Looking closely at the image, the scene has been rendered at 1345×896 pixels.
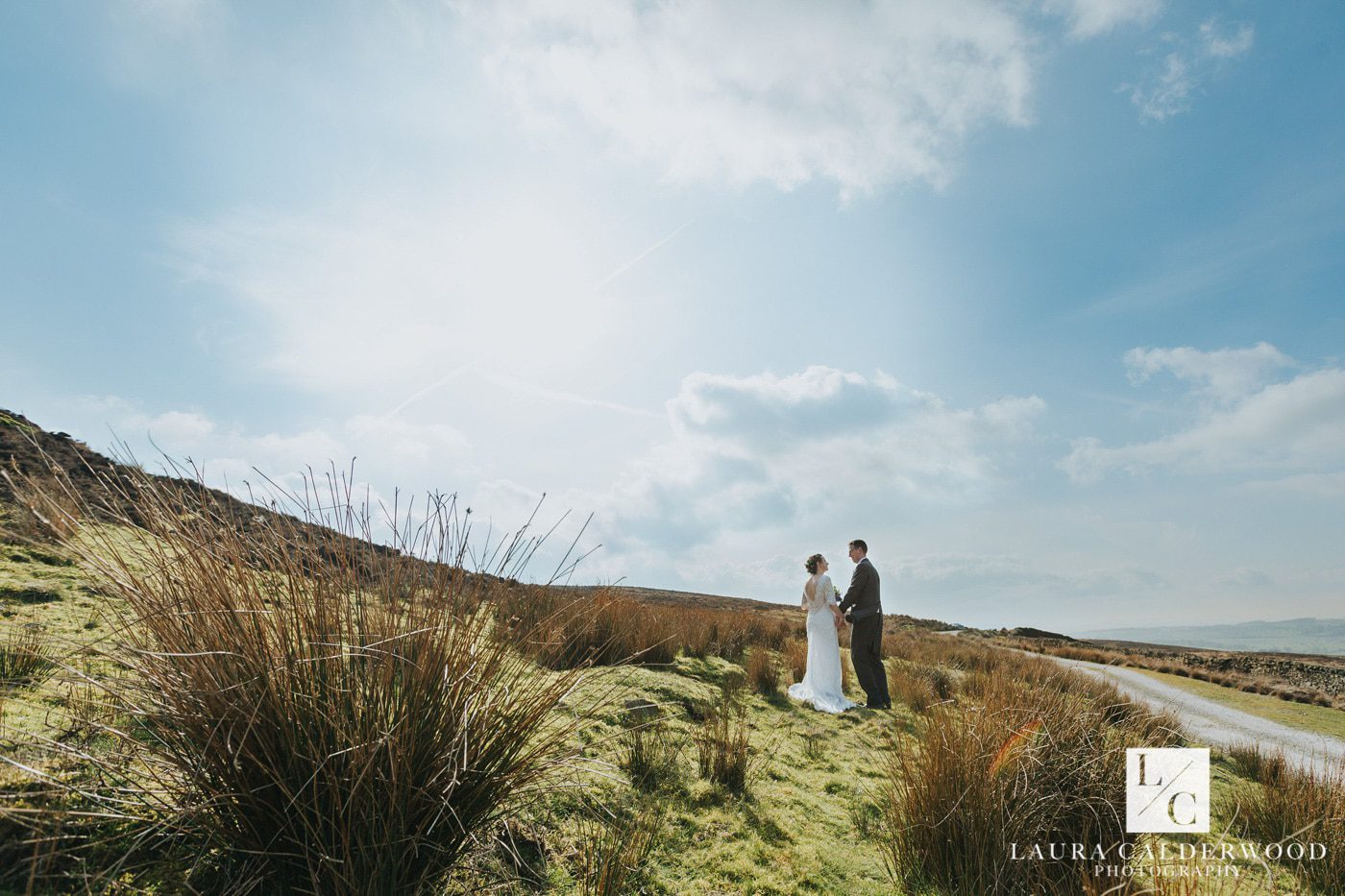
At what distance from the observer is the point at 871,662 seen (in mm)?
8305

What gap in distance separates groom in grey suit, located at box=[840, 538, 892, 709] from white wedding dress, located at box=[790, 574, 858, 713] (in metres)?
0.30

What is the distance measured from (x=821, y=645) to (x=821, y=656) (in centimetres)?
15

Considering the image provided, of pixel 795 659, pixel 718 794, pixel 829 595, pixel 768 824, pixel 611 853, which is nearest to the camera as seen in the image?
pixel 611 853

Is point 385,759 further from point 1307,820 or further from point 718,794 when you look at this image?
point 1307,820

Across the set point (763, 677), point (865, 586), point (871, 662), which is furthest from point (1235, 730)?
point (763, 677)

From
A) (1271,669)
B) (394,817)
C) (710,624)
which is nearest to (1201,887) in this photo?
(394,817)

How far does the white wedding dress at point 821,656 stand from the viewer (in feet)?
26.8

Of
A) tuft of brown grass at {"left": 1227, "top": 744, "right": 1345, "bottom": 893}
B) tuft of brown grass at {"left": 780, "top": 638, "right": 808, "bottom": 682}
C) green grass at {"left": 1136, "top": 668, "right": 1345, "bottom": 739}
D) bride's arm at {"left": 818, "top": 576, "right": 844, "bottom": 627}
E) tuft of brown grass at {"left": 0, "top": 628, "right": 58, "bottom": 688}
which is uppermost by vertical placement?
bride's arm at {"left": 818, "top": 576, "right": 844, "bottom": 627}

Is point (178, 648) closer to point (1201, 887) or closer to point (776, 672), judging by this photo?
point (1201, 887)

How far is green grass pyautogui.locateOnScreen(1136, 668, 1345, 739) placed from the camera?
1027 centimetres

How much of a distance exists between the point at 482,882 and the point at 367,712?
968 millimetres

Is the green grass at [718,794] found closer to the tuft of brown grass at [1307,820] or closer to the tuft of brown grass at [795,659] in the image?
the tuft of brown grass at [1307,820]

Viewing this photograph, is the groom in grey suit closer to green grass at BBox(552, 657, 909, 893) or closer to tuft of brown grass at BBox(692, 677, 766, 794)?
green grass at BBox(552, 657, 909, 893)

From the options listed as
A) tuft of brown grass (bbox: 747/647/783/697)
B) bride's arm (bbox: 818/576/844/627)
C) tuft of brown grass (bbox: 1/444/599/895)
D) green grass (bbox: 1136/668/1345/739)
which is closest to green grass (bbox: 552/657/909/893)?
tuft of brown grass (bbox: 1/444/599/895)
